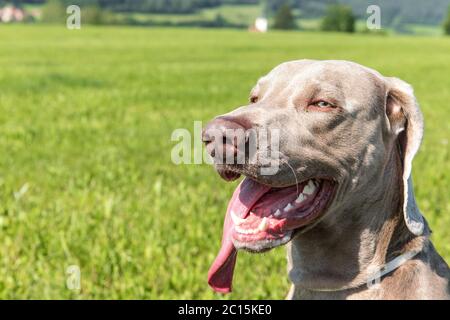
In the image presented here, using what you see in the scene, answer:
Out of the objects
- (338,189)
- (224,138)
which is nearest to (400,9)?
(338,189)

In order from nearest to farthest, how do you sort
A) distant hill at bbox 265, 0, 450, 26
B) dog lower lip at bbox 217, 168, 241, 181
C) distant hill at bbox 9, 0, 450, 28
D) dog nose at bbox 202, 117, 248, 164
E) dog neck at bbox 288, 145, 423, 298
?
dog nose at bbox 202, 117, 248, 164, dog lower lip at bbox 217, 168, 241, 181, dog neck at bbox 288, 145, 423, 298, distant hill at bbox 9, 0, 450, 28, distant hill at bbox 265, 0, 450, 26

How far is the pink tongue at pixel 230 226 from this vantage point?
3439mm

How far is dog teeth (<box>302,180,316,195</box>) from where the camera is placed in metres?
3.45

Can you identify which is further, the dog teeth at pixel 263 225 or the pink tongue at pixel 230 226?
the pink tongue at pixel 230 226

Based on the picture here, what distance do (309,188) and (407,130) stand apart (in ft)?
1.97

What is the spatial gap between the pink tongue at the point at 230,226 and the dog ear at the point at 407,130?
0.69m

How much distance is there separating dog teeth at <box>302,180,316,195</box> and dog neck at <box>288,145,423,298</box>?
0.16 meters

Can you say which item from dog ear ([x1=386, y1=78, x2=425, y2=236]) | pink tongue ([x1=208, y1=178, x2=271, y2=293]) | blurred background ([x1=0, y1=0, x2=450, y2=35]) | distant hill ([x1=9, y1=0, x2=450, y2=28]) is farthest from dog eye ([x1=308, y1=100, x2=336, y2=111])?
distant hill ([x1=9, y1=0, x2=450, y2=28])

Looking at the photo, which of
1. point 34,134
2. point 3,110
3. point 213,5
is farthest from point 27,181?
point 213,5

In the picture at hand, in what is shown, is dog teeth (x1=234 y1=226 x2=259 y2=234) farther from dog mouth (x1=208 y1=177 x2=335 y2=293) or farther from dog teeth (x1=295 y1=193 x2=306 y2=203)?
dog teeth (x1=295 y1=193 x2=306 y2=203)

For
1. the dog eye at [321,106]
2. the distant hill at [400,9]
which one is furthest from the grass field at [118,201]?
the distant hill at [400,9]

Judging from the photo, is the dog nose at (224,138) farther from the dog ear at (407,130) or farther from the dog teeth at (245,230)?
the dog ear at (407,130)

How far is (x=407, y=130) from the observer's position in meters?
3.57

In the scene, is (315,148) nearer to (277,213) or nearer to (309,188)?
(309,188)
